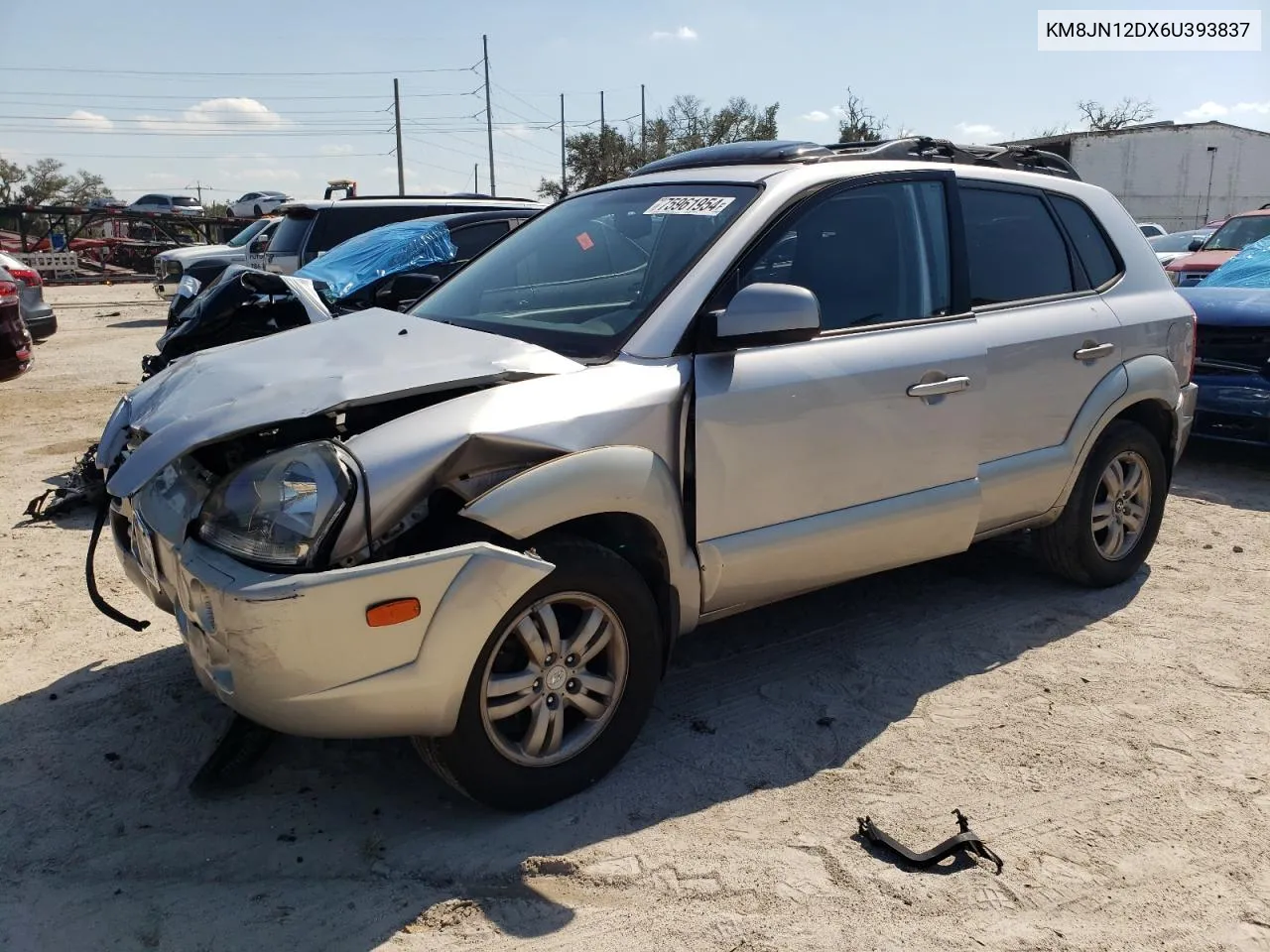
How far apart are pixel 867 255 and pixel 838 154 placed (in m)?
0.53

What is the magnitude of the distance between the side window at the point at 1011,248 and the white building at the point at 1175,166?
131ft

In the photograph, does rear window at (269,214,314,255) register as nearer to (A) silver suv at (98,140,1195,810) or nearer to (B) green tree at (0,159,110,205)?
(A) silver suv at (98,140,1195,810)

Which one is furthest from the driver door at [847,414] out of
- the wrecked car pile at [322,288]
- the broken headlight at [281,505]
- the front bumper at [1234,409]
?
the front bumper at [1234,409]

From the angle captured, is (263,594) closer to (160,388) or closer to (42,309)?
(160,388)

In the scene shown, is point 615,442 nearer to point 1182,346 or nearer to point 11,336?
point 1182,346

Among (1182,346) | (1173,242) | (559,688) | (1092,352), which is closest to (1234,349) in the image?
(1182,346)

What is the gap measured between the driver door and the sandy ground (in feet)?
1.78

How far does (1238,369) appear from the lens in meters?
6.87

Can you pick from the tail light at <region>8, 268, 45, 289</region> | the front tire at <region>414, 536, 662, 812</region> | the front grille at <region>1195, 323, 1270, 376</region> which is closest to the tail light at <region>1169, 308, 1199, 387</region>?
the front grille at <region>1195, 323, 1270, 376</region>

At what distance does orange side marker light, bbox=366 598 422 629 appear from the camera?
2.46m

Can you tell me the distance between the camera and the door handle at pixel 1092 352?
420cm

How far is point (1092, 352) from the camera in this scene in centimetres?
426

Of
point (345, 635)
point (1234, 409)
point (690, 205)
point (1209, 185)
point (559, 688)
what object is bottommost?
point (559, 688)

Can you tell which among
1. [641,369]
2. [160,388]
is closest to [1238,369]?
[641,369]
